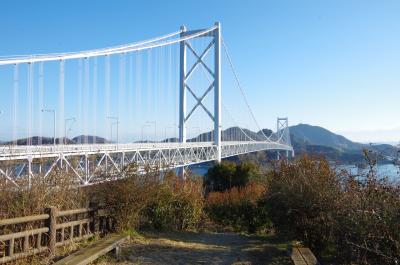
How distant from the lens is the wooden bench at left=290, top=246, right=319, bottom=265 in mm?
5375

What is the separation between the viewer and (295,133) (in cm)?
8138

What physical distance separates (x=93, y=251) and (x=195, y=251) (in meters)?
2.05

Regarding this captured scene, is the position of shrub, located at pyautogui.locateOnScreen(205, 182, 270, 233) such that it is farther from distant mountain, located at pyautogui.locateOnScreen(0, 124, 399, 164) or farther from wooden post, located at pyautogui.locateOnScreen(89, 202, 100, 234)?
wooden post, located at pyautogui.locateOnScreen(89, 202, 100, 234)

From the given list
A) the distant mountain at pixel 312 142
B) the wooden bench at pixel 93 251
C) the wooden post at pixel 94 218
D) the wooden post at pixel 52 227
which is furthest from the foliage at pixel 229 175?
the wooden post at pixel 52 227

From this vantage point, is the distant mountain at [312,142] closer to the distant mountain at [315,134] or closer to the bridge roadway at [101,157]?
the distant mountain at [315,134]

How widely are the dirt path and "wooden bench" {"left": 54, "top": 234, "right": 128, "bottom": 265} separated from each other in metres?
0.19

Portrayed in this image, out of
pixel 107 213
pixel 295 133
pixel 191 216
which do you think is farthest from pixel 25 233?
pixel 295 133

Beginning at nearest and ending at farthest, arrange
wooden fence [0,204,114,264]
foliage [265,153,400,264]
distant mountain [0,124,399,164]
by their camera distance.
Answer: foliage [265,153,400,264] < wooden fence [0,204,114,264] < distant mountain [0,124,399,164]

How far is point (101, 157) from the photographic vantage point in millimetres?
18234

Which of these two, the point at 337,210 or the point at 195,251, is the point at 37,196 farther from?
the point at 337,210

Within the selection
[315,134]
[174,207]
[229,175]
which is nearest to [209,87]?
[229,175]

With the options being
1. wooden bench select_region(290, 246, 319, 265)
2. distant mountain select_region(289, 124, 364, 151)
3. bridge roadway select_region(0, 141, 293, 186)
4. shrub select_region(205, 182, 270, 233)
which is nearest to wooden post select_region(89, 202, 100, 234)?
bridge roadway select_region(0, 141, 293, 186)

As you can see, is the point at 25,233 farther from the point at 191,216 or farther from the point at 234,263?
the point at 191,216

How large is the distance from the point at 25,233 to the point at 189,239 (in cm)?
422
